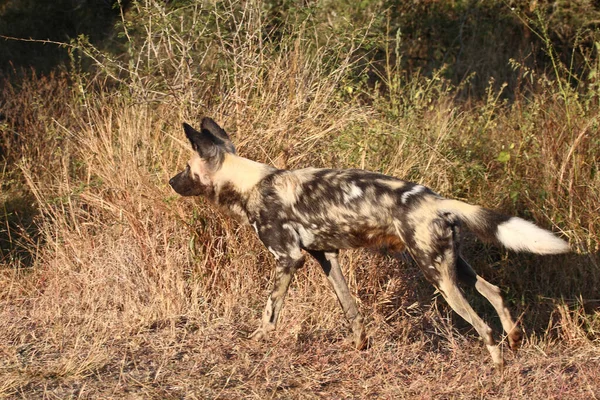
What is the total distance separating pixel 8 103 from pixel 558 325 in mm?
4946

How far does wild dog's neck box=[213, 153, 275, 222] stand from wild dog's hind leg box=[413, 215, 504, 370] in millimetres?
939

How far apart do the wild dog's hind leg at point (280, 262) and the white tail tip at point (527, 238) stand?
989 mm

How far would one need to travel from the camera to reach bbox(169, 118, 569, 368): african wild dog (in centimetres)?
378

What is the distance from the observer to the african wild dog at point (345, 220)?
12.4 feet

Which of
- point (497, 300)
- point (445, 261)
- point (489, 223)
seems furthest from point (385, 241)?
point (497, 300)

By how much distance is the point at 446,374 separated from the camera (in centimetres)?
386

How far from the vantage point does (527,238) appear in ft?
12.2

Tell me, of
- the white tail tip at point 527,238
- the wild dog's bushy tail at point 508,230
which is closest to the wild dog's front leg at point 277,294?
the wild dog's bushy tail at point 508,230

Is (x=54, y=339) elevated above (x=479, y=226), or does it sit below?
below

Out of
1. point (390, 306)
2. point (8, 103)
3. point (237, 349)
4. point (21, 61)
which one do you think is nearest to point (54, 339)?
point (237, 349)

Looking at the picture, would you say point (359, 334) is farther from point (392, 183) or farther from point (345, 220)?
point (392, 183)

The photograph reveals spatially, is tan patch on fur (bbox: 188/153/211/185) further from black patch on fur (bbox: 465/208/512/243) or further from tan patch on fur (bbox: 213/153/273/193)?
black patch on fur (bbox: 465/208/512/243)

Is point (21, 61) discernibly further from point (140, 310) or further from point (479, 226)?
point (479, 226)

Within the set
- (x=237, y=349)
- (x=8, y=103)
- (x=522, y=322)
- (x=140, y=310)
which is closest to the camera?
(x=237, y=349)
